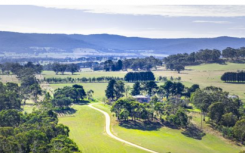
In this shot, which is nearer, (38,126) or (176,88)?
(38,126)

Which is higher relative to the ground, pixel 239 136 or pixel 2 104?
pixel 2 104

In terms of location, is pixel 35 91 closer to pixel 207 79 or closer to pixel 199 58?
pixel 207 79

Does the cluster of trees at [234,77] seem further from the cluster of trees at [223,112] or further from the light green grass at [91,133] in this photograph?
the light green grass at [91,133]

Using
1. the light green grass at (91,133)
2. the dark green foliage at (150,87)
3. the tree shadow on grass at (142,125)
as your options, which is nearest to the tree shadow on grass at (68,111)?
the light green grass at (91,133)

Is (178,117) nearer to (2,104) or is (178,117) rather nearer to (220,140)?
(220,140)

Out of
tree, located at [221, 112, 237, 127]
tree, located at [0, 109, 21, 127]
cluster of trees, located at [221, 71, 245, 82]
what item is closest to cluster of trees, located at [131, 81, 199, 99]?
tree, located at [221, 112, 237, 127]

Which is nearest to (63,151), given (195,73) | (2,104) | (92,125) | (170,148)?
(170,148)

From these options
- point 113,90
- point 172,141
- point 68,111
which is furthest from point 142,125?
point 113,90
